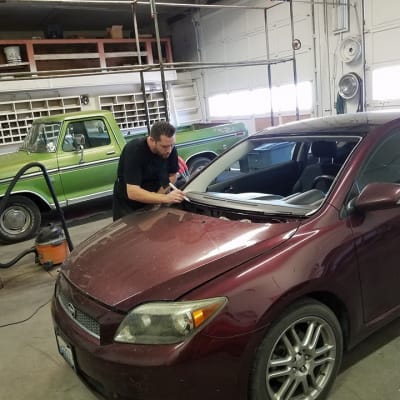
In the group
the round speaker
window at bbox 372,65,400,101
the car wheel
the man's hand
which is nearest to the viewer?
the car wheel

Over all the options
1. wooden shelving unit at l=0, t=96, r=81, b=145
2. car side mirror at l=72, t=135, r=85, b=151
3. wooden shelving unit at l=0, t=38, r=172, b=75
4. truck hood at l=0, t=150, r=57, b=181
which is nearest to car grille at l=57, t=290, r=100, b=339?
truck hood at l=0, t=150, r=57, b=181

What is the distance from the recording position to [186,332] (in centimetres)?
171

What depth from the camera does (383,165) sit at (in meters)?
2.56

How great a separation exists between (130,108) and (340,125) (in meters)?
8.25

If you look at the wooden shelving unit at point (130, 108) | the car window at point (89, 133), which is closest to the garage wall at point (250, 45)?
the wooden shelving unit at point (130, 108)

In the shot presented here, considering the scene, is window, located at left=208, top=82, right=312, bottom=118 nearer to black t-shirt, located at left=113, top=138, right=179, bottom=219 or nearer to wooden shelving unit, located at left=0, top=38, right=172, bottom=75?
wooden shelving unit, located at left=0, top=38, right=172, bottom=75

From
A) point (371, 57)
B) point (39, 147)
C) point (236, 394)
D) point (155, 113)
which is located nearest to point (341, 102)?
point (371, 57)

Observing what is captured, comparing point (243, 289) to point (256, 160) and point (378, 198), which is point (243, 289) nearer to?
point (378, 198)

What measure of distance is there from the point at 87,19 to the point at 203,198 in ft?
31.1

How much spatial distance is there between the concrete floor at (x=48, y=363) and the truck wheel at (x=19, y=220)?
6.83 feet

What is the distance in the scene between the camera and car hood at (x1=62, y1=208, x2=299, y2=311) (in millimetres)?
1866

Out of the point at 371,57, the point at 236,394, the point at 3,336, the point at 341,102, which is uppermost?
the point at 371,57

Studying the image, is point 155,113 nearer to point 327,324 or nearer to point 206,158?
point 206,158

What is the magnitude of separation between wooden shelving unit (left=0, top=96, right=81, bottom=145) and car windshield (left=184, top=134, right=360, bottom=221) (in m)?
6.79
